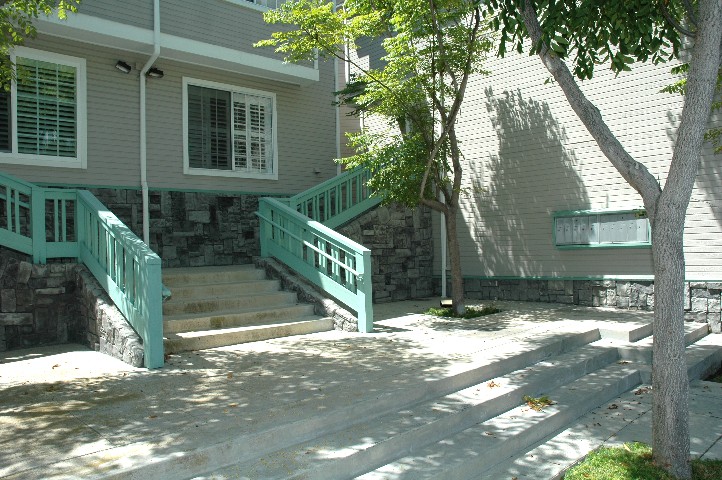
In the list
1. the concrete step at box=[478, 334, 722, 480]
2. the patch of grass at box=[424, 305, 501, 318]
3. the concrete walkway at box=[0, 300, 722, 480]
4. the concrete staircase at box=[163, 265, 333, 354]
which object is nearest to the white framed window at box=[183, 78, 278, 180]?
the concrete staircase at box=[163, 265, 333, 354]

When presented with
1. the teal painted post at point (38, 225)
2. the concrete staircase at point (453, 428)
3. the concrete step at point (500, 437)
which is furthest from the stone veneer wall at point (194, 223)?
the concrete step at point (500, 437)

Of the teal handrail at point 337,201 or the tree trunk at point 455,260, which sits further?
the teal handrail at point 337,201

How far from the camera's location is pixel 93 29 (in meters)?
8.23

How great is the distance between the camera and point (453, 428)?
4.40 m

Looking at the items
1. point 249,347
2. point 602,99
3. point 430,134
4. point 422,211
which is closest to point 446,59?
point 430,134

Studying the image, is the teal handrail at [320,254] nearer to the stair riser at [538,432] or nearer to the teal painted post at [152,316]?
the teal painted post at [152,316]

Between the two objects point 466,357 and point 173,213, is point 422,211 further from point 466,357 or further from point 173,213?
point 466,357

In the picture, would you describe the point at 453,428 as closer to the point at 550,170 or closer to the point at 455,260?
the point at 455,260

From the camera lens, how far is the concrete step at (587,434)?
398 centimetres

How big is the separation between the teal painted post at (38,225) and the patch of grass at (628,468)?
6.29 meters

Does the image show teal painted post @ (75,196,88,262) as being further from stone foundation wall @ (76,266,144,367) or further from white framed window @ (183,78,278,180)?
white framed window @ (183,78,278,180)

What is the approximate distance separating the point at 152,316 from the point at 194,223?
4.16 m

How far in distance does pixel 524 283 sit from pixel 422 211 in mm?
2457

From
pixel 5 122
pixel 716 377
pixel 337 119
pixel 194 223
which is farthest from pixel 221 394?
pixel 337 119
